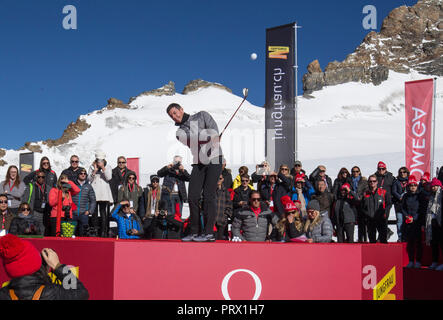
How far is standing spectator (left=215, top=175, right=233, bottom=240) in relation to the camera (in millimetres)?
7301


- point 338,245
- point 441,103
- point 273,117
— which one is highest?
point 441,103

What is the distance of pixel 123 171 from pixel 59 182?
152 centimetres

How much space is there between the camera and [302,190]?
875cm

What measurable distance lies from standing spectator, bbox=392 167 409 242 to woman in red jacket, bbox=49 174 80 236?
5.16 m

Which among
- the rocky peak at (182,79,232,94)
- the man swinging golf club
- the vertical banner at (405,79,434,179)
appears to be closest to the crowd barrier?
the man swinging golf club

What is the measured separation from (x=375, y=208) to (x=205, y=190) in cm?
407

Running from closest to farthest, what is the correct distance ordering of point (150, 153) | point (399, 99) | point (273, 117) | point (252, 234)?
point (252, 234) < point (273, 117) < point (150, 153) < point (399, 99)

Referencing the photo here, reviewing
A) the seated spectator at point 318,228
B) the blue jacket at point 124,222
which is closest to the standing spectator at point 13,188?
the blue jacket at point 124,222

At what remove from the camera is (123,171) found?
893 centimetres

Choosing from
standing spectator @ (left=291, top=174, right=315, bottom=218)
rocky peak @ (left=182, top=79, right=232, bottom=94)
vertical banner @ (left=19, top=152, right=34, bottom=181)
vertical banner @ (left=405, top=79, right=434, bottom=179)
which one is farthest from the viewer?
rocky peak @ (left=182, top=79, right=232, bottom=94)

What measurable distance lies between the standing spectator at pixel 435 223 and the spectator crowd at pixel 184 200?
0.01m

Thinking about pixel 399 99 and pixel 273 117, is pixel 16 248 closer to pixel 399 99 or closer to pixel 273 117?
pixel 273 117

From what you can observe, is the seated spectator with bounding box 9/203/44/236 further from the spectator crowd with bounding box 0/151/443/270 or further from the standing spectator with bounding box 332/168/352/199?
the standing spectator with bounding box 332/168/352/199

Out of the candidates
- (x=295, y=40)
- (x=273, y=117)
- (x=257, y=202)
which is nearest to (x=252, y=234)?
(x=257, y=202)
